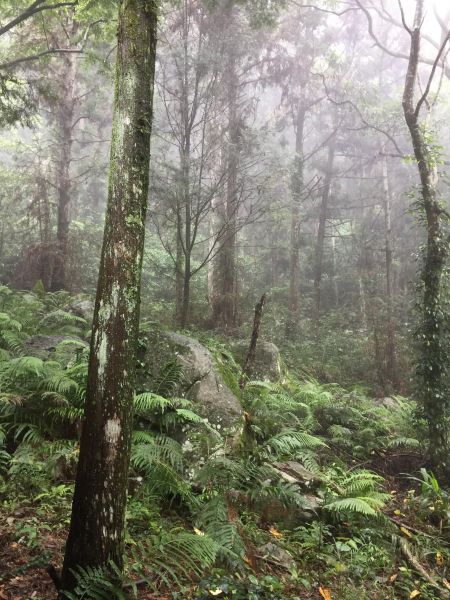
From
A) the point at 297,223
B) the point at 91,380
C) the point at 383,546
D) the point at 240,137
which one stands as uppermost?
the point at 240,137

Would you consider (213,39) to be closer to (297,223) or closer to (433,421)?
(297,223)

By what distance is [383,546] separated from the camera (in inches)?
194

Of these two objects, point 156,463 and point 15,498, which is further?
point 156,463

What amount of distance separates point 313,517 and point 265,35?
1759cm

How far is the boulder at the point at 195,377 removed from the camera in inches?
237

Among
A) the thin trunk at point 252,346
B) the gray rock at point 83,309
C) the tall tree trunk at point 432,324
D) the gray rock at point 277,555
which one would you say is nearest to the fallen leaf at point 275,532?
the gray rock at point 277,555

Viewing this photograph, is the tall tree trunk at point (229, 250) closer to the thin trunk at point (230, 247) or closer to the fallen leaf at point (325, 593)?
the thin trunk at point (230, 247)

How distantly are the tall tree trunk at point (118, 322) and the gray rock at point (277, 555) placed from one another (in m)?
1.80

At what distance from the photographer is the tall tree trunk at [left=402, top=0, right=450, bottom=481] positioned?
291 inches

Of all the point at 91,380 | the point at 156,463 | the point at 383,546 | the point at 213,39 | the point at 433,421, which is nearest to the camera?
the point at 91,380

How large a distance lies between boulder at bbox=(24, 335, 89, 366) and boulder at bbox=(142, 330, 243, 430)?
110 cm

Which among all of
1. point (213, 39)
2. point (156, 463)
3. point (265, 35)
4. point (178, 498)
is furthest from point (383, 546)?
point (265, 35)

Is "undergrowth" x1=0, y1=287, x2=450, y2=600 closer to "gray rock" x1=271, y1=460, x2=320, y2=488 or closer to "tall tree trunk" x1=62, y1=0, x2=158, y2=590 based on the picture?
"gray rock" x1=271, y1=460, x2=320, y2=488

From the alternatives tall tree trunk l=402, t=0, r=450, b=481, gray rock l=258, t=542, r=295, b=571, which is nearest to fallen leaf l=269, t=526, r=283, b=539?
gray rock l=258, t=542, r=295, b=571
